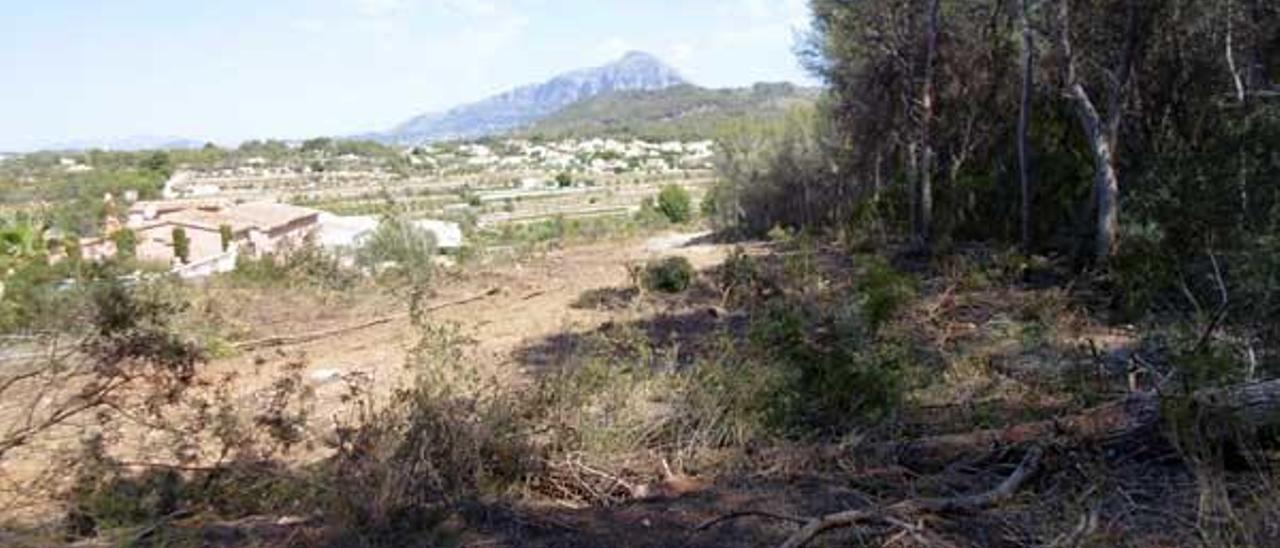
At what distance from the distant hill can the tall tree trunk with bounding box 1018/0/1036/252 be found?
7438 centimetres

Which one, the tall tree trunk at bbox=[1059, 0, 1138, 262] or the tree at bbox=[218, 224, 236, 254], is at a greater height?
the tall tree trunk at bbox=[1059, 0, 1138, 262]

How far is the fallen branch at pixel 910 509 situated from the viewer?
3133mm

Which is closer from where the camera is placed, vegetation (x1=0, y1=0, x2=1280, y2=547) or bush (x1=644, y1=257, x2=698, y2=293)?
vegetation (x1=0, y1=0, x2=1280, y2=547)

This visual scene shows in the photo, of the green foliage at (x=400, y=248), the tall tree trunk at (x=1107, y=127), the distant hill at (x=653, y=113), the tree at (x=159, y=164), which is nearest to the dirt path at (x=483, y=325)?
the green foliage at (x=400, y=248)

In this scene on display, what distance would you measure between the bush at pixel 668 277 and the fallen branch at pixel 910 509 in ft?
25.8

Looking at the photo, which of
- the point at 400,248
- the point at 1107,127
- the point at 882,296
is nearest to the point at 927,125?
the point at 1107,127

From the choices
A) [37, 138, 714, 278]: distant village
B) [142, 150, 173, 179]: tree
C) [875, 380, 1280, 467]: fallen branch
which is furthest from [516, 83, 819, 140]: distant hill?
[875, 380, 1280, 467]: fallen branch

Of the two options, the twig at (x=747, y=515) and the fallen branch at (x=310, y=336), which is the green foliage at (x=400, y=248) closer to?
the fallen branch at (x=310, y=336)

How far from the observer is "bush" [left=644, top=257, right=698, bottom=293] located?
448 inches

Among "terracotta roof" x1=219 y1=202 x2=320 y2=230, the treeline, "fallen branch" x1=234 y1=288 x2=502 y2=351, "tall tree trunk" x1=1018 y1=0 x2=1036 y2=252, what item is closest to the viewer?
the treeline

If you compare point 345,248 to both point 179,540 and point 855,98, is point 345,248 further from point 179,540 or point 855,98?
point 179,540

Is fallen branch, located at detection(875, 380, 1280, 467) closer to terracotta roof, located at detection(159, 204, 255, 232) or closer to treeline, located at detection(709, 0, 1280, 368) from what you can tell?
treeline, located at detection(709, 0, 1280, 368)

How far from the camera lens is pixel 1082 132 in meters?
12.5

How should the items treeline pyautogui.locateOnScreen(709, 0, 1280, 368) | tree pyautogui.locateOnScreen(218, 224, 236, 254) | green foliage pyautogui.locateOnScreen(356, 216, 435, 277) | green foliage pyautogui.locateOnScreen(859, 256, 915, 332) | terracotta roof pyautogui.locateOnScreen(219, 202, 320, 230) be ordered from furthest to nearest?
terracotta roof pyautogui.locateOnScreen(219, 202, 320, 230)
tree pyautogui.locateOnScreen(218, 224, 236, 254)
green foliage pyautogui.locateOnScreen(356, 216, 435, 277)
treeline pyautogui.locateOnScreen(709, 0, 1280, 368)
green foliage pyautogui.locateOnScreen(859, 256, 915, 332)
